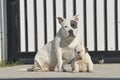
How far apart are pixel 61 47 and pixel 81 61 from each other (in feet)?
1.88

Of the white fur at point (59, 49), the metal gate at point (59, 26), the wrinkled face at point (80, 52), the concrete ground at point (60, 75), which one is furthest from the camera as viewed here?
the metal gate at point (59, 26)

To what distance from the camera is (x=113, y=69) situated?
37.3 ft

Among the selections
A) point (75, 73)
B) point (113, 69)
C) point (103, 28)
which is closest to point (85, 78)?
point (75, 73)

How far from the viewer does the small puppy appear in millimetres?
10258

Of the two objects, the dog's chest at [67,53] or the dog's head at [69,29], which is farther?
the dog's chest at [67,53]

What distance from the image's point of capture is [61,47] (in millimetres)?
10664

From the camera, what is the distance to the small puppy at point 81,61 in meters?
10.3

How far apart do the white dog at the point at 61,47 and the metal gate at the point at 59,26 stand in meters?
2.14

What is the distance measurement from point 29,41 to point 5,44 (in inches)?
23.7

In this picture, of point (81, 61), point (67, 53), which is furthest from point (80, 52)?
point (67, 53)

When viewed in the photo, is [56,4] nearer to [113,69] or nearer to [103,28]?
[103,28]

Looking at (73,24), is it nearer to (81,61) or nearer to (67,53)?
(67,53)

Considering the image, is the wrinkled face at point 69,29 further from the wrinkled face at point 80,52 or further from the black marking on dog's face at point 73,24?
the wrinkled face at point 80,52

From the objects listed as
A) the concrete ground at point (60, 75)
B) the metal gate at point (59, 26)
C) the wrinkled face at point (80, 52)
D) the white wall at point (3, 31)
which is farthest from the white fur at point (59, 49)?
the white wall at point (3, 31)
